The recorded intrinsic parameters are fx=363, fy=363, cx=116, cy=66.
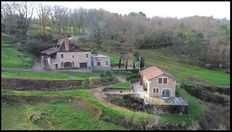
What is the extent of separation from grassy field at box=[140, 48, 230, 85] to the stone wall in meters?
15.5

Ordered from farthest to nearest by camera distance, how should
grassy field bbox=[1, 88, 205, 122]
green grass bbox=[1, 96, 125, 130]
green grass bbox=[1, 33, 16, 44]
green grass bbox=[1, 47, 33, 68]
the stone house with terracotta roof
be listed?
green grass bbox=[1, 33, 16, 44], green grass bbox=[1, 47, 33, 68], the stone house with terracotta roof, grassy field bbox=[1, 88, 205, 122], green grass bbox=[1, 96, 125, 130]

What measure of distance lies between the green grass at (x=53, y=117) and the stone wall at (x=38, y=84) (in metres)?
3.69

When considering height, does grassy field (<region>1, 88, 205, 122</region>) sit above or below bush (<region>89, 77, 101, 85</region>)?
below

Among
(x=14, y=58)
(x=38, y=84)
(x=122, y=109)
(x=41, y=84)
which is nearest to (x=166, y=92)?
(x=122, y=109)

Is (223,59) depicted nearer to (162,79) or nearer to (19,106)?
(162,79)

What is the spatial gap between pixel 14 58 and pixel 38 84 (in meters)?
10.5

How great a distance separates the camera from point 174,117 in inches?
1379

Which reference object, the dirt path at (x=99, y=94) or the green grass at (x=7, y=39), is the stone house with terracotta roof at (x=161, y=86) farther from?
the green grass at (x=7, y=39)

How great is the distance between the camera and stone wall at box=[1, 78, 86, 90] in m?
39.7

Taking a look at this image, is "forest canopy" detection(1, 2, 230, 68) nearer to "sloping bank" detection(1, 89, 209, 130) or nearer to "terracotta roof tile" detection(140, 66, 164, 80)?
"terracotta roof tile" detection(140, 66, 164, 80)

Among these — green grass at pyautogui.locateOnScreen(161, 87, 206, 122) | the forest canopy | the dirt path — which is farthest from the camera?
the forest canopy

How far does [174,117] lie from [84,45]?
31596mm

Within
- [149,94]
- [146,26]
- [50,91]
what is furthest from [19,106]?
[146,26]

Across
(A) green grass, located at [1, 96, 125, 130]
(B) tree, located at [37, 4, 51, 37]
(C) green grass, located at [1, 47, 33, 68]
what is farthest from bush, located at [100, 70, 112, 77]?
(B) tree, located at [37, 4, 51, 37]
